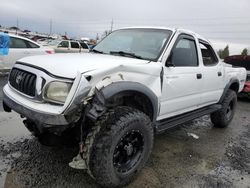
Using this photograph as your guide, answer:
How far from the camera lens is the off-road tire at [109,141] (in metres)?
2.78

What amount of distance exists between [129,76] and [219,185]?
178 centimetres

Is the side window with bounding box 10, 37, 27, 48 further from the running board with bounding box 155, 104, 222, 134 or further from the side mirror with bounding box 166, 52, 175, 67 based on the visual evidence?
the side mirror with bounding box 166, 52, 175, 67

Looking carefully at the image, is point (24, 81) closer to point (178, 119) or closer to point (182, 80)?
point (182, 80)

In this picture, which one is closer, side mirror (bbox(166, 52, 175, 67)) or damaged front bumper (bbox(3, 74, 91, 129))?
damaged front bumper (bbox(3, 74, 91, 129))

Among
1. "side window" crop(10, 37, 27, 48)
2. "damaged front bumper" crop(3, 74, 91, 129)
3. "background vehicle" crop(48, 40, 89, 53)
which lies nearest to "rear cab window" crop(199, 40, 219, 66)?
"damaged front bumper" crop(3, 74, 91, 129)

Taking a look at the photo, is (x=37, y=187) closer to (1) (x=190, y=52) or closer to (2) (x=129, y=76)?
(2) (x=129, y=76)

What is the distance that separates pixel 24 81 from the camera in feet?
10.1

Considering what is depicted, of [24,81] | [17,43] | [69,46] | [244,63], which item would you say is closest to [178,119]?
[24,81]

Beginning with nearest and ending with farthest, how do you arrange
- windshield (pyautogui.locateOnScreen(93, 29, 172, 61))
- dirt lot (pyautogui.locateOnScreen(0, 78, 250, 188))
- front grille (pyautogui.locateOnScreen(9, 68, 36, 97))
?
1. front grille (pyautogui.locateOnScreen(9, 68, 36, 97))
2. dirt lot (pyautogui.locateOnScreen(0, 78, 250, 188))
3. windshield (pyautogui.locateOnScreen(93, 29, 172, 61))

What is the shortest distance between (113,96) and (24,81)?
104 cm

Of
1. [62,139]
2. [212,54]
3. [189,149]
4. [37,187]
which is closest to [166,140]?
[189,149]

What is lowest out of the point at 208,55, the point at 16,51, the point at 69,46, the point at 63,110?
the point at 69,46

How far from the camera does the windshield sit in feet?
12.5

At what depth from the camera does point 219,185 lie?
11.2ft
